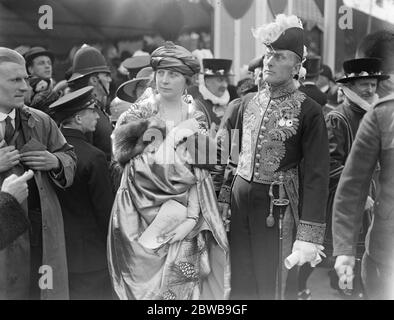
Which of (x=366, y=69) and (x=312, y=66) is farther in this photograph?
(x=312, y=66)

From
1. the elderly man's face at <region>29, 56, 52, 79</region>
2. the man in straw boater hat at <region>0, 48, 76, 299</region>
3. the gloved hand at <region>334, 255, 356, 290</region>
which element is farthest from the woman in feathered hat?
the elderly man's face at <region>29, 56, 52, 79</region>

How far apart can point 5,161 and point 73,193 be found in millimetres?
653

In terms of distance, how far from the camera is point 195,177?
3.36 m

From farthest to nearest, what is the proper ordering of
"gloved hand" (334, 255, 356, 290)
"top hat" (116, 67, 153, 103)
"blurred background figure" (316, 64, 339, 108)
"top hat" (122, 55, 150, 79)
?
"blurred background figure" (316, 64, 339, 108)
"top hat" (122, 55, 150, 79)
"top hat" (116, 67, 153, 103)
"gloved hand" (334, 255, 356, 290)

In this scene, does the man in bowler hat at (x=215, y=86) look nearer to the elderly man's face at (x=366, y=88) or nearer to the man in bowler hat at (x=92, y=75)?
the man in bowler hat at (x=92, y=75)

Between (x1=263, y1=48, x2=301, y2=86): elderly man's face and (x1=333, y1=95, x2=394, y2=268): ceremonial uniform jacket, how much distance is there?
85 centimetres

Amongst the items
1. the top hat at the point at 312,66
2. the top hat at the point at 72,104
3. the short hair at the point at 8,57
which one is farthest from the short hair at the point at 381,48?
the short hair at the point at 8,57

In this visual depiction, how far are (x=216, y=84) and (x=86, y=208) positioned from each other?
112 inches

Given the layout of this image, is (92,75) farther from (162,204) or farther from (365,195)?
(365,195)

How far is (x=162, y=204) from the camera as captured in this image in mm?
3314

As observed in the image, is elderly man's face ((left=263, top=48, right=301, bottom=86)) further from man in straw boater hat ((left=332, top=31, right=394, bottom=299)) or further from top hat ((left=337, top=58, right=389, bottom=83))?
top hat ((left=337, top=58, right=389, bottom=83))

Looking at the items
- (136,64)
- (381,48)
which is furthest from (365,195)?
(136,64)

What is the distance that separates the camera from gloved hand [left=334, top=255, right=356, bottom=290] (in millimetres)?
2676

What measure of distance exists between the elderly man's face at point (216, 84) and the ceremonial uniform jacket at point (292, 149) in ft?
8.42
